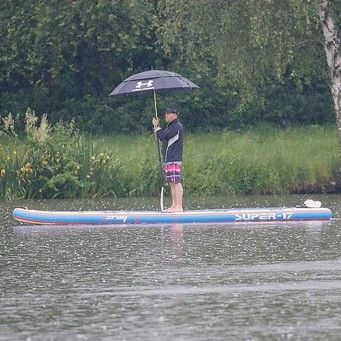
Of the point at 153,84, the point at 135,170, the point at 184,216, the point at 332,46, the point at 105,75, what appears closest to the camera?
the point at 184,216

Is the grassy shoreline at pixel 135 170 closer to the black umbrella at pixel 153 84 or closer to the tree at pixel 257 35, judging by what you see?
the tree at pixel 257 35

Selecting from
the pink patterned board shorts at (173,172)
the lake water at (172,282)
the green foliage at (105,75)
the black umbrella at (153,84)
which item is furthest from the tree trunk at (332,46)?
the lake water at (172,282)

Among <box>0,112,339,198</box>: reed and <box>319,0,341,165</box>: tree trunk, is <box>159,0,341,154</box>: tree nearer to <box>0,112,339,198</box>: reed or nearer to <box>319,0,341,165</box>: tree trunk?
<box>319,0,341,165</box>: tree trunk

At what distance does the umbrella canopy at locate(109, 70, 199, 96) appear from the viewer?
76.0ft

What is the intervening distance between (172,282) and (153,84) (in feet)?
28.7

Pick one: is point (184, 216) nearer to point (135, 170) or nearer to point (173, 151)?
point (173, 151)

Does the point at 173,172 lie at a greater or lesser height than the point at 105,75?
lesser

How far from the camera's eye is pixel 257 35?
101ft

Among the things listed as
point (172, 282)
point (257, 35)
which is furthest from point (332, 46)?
point (172, 282)

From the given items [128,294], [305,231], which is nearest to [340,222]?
[305,231]

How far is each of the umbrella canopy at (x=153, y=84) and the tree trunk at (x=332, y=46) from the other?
28.5ft

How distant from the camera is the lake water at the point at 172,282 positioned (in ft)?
39.3

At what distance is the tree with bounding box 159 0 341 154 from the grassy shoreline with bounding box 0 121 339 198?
5.44 ft

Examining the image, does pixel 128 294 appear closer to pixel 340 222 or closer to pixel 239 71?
pixel 340 222
